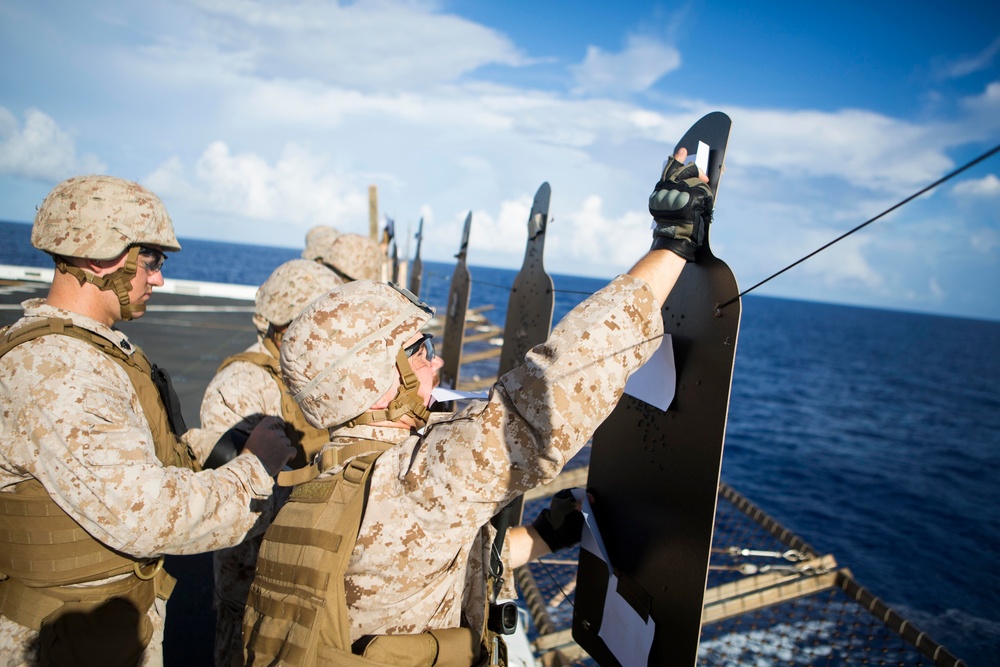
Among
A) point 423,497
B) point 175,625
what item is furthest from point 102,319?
point 175,625

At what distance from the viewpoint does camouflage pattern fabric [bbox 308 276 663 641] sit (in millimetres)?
1610

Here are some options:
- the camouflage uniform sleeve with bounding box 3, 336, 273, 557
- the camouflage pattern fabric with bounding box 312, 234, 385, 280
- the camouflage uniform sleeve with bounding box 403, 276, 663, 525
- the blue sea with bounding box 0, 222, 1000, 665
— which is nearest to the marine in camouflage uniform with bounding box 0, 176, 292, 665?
the camouflage uniform sleeve with bounding box 3, 336, 273, 557

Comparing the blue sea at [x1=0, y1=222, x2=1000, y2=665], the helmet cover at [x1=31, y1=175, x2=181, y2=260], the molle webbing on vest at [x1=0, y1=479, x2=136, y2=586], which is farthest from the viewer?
the blue sea at [x1=0, y1=222, x2=1000, y2=665]

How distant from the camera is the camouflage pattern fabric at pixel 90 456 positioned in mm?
2043

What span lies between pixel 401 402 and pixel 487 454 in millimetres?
477

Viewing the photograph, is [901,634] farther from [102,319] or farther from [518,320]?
[102,319]

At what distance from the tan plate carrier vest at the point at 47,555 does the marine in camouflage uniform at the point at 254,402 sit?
57 cm

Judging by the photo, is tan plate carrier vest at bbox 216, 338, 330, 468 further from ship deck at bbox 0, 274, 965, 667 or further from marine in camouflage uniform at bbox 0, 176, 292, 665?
ship deck at bbox 0, 274, 965, 667

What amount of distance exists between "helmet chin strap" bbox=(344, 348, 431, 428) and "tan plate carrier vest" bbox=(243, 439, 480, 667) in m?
0.15

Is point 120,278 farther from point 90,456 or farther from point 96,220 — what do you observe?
point 90,456

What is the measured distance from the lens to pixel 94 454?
6.74 feet

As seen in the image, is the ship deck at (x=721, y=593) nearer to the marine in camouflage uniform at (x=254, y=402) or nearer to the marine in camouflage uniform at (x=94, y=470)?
the marine in camouflage uniform at (x=254, y=402)

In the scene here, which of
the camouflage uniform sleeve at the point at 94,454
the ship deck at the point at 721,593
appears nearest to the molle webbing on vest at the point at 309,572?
the camouflage uniform sleeve at the point at 94,454

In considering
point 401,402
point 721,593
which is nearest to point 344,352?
point 401,402
